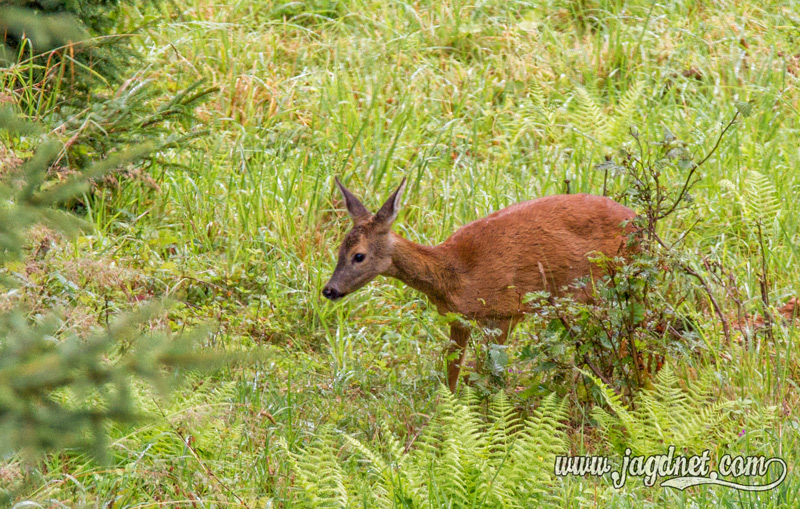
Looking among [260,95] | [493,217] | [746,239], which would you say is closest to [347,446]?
[493,217]

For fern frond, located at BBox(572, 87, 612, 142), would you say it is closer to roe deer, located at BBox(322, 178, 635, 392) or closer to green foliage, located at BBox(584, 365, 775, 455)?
roe deer, located at BBox(322, 178, 635, 392)

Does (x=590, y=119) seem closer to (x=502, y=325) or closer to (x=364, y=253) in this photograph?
(x=502, y=325)

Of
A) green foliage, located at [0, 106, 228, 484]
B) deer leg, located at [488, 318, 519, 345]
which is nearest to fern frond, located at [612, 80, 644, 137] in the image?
deer leg, located at [488, 318, 519, 345]

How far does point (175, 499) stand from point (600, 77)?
5498mm

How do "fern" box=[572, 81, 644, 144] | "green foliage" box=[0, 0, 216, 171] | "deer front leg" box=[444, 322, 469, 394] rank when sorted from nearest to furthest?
"deer front leg" box=[444, 322, 469, 394] < "green foliage" box=[0, 0, 216, 171] < "fern" box=[572, 81, 644, 144]

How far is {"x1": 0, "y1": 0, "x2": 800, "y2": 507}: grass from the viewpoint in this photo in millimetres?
3807

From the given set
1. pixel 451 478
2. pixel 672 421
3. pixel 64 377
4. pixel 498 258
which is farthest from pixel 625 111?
pixel 64 377

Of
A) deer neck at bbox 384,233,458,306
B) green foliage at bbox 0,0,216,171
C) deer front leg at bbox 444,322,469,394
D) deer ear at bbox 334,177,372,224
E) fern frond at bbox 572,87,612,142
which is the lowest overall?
deer front leg at bbox 444,322,469,394

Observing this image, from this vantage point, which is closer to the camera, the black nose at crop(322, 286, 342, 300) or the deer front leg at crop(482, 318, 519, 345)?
the black nose at crop(322, 286, 342, 300)

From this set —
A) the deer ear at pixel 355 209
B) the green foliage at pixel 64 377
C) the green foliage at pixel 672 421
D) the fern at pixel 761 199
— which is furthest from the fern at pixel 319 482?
the fern at pixel 761 199

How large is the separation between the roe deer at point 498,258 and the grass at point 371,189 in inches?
11.5

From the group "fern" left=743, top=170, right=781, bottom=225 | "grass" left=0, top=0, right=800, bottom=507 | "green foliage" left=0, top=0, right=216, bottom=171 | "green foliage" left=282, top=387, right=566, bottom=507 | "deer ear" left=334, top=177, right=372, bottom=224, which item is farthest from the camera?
"fern" left=743, top=170, right=781, bottom=225

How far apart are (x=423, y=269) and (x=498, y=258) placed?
42 cm

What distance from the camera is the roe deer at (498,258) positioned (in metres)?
5.21
